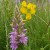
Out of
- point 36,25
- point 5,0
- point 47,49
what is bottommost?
point 47,49

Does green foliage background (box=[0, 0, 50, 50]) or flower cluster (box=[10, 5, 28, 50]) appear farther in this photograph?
green foliage background (box=[0, 0, 50, 50])

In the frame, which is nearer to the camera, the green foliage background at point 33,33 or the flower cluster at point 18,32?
the flower cluster at point 18,32

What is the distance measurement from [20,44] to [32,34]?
76cm

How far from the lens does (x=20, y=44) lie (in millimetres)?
1429

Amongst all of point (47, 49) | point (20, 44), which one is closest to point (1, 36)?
point (47, 49)

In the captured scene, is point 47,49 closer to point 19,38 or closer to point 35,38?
point 35,38

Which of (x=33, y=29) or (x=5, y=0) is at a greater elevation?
(x=5, y=0)

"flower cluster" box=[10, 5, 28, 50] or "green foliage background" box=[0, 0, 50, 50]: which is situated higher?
"flower cluster" box=[10, 5, 28, 50]

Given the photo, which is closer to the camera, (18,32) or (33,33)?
(18,32)

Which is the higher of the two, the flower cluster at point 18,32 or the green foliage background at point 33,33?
A: the flower cluster at point 18,32

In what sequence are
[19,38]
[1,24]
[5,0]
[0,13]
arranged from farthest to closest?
1. [0,13]
2. [1,24]
3. [5,0]
4. [19,38]

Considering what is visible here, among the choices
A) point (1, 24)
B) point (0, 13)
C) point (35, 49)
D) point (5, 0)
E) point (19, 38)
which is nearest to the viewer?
point (19, 38)

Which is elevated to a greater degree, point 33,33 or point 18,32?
point 18,32

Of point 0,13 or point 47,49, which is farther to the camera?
point 0,13
